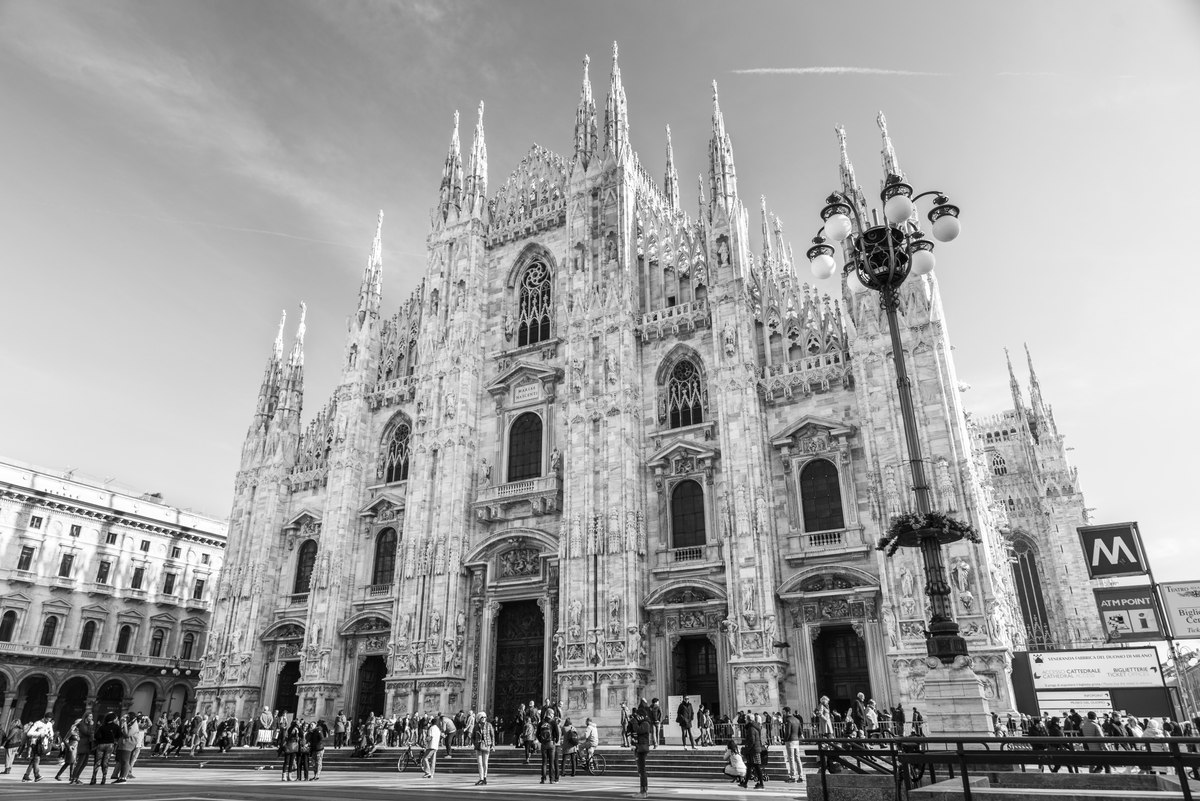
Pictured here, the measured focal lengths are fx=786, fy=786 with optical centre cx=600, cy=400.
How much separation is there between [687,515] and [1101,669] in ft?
40.9

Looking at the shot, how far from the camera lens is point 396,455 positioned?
3462 centimetres

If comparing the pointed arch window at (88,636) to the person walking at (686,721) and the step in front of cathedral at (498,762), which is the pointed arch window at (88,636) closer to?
the step in front of cathedral at (498,762)

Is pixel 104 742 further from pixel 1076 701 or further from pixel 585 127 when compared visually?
pixel 585 127

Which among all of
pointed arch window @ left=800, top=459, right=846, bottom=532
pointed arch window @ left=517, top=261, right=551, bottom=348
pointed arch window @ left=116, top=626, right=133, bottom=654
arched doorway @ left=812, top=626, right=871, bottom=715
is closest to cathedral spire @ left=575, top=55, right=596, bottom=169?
pointed arch window @ left=517, top=261, right=551, bottom=348

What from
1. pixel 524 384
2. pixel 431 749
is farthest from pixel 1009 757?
pixel 524 384

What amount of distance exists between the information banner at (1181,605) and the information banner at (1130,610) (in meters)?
0.36

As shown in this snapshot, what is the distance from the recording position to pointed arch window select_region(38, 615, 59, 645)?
4291 centimetres

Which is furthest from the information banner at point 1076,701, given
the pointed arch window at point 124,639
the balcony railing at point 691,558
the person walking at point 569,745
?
the pointed arch window at point 124,639

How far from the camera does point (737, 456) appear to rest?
25.8m

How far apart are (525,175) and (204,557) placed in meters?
35.0

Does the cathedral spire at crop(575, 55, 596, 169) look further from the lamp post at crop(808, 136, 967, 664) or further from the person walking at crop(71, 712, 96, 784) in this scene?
the person walking at crop(71, 712, 96, 784)

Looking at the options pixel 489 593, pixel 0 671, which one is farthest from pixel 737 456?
pixel 0 671

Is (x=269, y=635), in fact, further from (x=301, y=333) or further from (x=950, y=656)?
(x=950, y=656)

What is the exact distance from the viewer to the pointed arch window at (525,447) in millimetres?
31123
